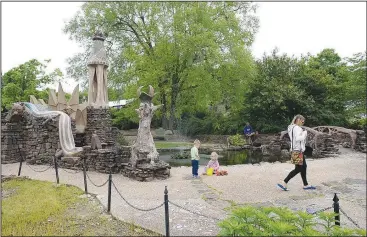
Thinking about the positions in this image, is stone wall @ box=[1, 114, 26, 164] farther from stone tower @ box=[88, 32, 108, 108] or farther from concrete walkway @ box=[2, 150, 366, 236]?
stone tower @ box=[88, 32, 108, 108]

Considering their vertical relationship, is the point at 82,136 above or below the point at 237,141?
above

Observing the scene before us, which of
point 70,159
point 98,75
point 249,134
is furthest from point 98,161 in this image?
point 249,134

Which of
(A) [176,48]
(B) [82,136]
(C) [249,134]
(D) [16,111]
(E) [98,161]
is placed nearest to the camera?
(E) [98,161]

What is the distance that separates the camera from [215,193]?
7.47 m

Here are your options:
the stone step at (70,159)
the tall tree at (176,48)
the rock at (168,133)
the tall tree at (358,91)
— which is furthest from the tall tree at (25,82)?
the tall tree at (358,91)

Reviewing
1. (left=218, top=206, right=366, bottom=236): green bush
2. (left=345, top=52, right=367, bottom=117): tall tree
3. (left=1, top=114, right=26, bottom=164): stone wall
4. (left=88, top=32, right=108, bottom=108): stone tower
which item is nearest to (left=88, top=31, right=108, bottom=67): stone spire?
(left=88, top=32, right=108, bottom=108): stone tower

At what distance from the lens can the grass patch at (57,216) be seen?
16.4 feet

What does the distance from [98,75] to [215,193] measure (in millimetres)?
8906

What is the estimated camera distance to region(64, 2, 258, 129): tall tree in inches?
Result: 906

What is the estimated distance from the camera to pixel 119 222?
5.43m

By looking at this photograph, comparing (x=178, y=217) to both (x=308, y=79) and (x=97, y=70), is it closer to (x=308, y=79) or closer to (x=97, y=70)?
(x=97, y=70)

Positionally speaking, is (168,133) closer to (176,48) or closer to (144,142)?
(176,48)

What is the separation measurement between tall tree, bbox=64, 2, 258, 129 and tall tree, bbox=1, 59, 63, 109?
3509 mm

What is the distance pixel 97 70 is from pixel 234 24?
46.0ft
